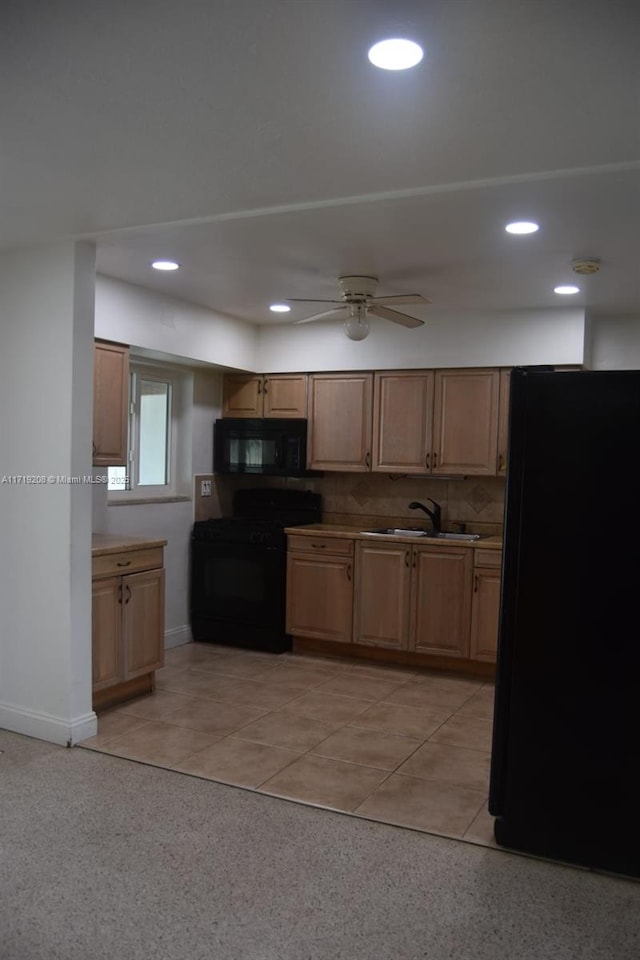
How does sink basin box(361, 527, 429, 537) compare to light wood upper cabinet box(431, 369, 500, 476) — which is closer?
light wood upper cabinet box(431, 369, 500, 476)

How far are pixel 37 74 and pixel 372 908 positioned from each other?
8.51 ft

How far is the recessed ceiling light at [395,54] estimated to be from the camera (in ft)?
5.89

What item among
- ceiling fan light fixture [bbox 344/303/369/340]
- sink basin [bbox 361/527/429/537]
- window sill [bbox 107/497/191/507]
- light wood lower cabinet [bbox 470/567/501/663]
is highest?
ceiling fan light fixture [bbox 344/303/369/340]

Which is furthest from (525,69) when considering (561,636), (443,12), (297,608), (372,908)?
(297,608)

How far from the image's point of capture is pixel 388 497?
5.70 m

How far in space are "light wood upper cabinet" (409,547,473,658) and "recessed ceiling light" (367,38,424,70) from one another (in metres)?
3.43

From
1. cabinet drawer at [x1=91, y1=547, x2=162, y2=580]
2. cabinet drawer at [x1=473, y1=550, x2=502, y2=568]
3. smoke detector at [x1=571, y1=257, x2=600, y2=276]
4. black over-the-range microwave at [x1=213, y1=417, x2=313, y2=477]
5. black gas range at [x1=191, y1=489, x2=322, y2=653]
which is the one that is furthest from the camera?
black over-the-range microwave at [x1=213, y1=417, x2=313, y2=477]

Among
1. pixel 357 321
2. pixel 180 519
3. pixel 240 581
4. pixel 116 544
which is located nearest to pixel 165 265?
pixel 357 321

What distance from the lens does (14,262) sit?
3684 millimetres

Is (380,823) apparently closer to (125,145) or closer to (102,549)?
(102,549)

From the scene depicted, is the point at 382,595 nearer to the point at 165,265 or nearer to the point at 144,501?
the point at 144,501

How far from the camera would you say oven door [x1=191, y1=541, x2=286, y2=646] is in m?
5.38

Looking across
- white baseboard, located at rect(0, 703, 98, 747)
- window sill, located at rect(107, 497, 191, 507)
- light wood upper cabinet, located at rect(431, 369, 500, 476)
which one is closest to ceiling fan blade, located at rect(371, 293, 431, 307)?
light wood upper cabinet, located at rect(431, 369, 500, 476)

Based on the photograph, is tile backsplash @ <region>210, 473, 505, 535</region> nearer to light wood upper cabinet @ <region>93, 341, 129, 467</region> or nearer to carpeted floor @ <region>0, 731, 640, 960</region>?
light wood upper cabinet @ <region>93, 341, 129, 467</region>
